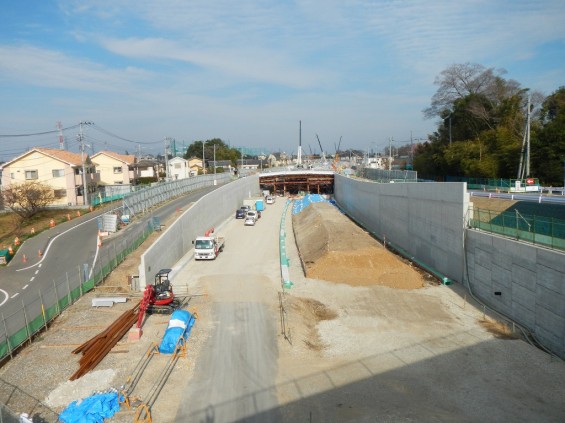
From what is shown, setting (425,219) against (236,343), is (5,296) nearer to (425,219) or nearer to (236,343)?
(236,343)

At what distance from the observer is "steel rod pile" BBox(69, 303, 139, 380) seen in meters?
13.1

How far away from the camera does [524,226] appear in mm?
17625

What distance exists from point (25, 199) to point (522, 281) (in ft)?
133

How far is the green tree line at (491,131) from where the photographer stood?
37.6 m

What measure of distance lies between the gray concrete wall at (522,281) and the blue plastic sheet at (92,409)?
14217 mm

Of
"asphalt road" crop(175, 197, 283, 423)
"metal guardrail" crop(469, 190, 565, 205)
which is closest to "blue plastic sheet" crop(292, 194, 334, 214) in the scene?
"metal guardrail" crop(469, 190, 565, 205)

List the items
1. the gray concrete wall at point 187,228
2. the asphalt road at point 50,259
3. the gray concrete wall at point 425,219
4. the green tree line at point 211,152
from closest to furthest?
1. the asphalt road at point 50,259
2. the gray concrete wall at point 187,228
3. the gray concrete wall at point 425,219
4. the green tree line at point 211,152

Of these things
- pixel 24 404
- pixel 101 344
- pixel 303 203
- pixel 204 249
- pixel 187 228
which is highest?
pixel 187 228

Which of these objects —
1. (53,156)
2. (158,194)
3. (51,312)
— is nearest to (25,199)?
(53,156)

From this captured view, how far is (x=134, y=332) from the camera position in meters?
15.4

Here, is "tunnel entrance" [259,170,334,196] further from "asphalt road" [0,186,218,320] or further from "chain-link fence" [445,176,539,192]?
"asphalt road" [0,186,218,320]

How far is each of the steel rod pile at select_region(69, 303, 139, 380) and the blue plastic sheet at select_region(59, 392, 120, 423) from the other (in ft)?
6.39

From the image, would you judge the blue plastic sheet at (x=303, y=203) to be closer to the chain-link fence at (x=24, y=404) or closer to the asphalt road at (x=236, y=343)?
the asphalt road at (x=236, y=343)

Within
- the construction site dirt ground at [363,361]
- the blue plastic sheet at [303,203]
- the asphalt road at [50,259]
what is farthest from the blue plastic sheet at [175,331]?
the blue plastic sheet at [303,203]
